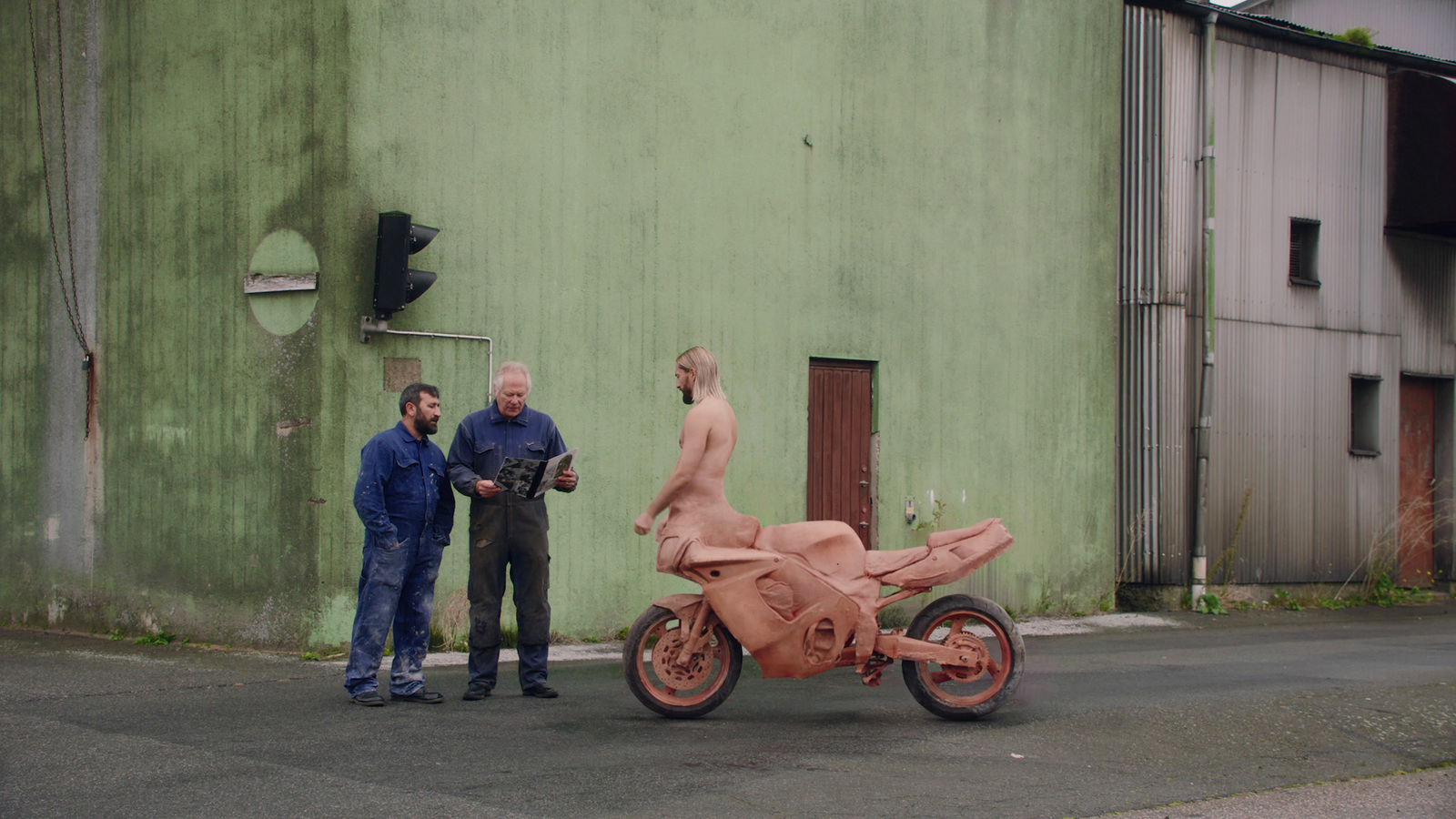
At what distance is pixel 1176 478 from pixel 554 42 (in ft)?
25.4

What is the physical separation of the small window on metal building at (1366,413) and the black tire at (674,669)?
11008 millimetres

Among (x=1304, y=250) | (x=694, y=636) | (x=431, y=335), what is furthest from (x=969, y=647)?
(x=1304, y=250)

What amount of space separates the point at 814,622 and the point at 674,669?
812 mm

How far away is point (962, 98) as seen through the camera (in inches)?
492

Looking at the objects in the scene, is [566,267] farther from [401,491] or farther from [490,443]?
[401,491]

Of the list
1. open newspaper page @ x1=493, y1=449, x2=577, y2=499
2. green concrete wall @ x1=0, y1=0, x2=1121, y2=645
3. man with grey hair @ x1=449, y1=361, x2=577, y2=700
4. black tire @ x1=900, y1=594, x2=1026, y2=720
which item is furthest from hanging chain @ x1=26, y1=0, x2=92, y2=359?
black tire @ x1=900, y1=594, x2=1026, y2=720

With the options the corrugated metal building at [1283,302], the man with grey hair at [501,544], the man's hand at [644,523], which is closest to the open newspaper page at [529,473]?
the man with grey hair at [501,544]

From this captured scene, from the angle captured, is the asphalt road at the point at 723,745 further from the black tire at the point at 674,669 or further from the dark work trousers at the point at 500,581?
the dark work trousers at the point at 500,581

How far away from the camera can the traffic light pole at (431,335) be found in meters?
9.36

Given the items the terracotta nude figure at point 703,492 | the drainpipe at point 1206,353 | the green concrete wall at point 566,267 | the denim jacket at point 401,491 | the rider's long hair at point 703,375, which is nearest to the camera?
the terracotta nude figure at point 703,492

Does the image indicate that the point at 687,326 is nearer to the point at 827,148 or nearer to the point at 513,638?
the point at 827,148

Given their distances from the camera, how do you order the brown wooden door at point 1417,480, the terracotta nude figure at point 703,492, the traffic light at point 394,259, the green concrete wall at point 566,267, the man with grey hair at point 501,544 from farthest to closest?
the brown wooden door at point 1417,480 < the green concrete wall at point 566,267 < the traffic light at point 394,259 < the man with grey hair at point 501,544 < the terracotta nude figure at point 703,492

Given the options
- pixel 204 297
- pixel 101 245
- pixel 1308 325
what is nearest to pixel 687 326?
pixel 204 297

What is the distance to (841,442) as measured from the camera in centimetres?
1171
